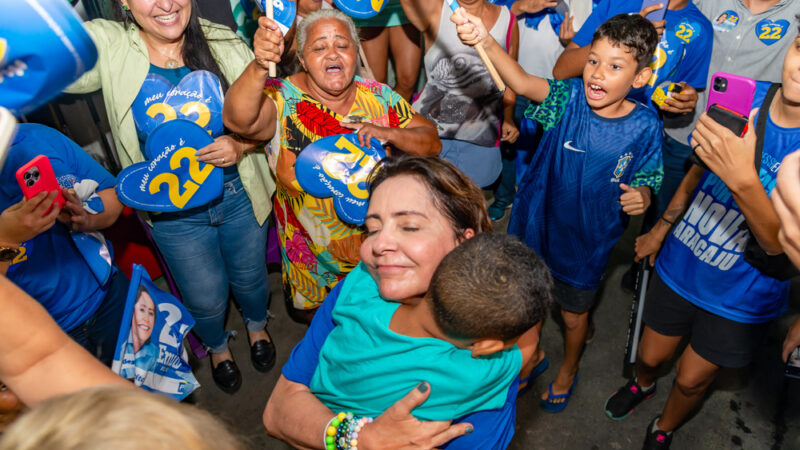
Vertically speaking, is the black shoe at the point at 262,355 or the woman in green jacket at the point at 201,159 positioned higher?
the woman in green jacket at the point at 201,159

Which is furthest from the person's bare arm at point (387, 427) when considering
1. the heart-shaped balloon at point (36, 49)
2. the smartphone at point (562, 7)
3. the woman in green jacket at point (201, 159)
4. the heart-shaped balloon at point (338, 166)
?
the smartphone at point (562, 7)

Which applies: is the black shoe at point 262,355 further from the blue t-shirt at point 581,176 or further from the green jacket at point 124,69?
the blue t-shirt at point 581,176

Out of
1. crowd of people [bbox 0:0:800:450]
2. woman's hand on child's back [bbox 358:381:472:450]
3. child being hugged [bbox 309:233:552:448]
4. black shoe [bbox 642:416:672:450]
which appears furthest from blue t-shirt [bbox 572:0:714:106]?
woman's hand on child's back [bbox 358:381:472:450]

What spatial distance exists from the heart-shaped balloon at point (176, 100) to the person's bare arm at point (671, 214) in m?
2.03

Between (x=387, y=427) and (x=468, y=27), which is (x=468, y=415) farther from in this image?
(x=468, y=27)

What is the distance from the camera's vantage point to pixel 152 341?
2.16m

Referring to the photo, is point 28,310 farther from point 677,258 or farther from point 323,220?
point 677,258

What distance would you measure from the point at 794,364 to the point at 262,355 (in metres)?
2.55

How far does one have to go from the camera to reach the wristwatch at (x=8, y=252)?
5.69ft

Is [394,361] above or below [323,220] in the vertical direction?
above

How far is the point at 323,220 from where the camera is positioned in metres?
2.39

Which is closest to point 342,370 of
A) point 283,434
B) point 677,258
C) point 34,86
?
point 283,434

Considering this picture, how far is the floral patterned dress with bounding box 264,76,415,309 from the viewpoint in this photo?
2.27 metres

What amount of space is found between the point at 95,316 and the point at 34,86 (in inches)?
60.4
